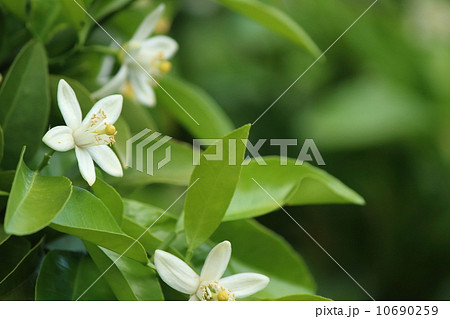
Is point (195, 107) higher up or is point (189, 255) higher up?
point (195, 107)

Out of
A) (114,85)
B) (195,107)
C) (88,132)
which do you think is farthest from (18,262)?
(195,107)

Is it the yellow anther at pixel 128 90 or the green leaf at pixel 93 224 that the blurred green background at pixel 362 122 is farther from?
the green leaf at pixel 93 224

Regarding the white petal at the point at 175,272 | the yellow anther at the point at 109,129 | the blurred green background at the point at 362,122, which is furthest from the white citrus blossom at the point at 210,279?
the blurred green background at the point at 362,122

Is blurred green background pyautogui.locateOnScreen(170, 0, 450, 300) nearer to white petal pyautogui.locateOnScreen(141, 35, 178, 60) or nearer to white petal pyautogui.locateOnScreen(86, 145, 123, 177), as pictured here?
white petal pyautogui.locateOnScreen(141, 35, 178, 60)

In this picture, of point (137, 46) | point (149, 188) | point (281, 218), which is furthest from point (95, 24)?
point (281, 218)

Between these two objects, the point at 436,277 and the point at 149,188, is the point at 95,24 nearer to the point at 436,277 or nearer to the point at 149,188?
the point at 149,188

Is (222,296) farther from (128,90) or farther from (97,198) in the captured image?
(128,90)
